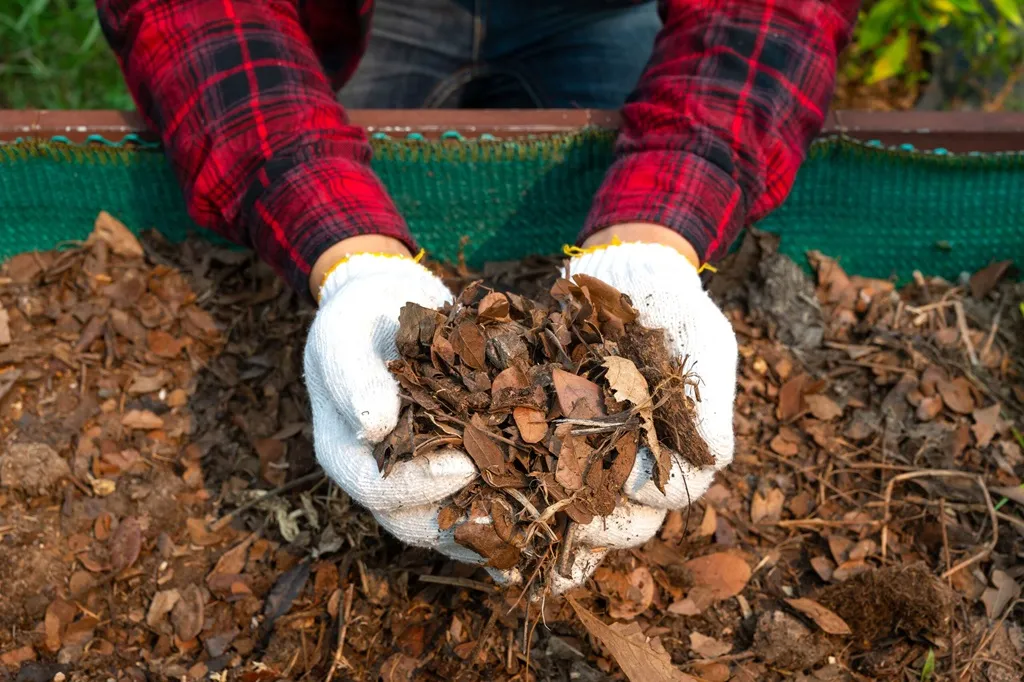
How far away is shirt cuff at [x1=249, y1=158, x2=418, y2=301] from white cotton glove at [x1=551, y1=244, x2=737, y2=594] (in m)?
0.48

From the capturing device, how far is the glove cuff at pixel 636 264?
59.9 inches

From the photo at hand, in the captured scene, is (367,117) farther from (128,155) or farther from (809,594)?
(809,594)

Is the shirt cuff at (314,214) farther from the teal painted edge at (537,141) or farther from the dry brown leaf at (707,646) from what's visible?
the dry brown leaf at (707,646)

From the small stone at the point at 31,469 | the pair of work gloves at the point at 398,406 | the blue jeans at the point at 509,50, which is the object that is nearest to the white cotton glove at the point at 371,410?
the pair of work gloves at the point at 398,406

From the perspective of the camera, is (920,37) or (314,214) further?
(920,37)

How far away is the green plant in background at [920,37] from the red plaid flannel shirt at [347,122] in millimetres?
1002

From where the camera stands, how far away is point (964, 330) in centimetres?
206

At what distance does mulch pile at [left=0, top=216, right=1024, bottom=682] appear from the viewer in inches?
61.3

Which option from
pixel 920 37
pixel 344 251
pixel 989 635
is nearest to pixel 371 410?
pixel 344 251

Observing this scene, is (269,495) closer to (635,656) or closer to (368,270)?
(368,270)

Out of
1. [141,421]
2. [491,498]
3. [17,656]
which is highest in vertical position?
[491,498]

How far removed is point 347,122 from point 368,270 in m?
0.41

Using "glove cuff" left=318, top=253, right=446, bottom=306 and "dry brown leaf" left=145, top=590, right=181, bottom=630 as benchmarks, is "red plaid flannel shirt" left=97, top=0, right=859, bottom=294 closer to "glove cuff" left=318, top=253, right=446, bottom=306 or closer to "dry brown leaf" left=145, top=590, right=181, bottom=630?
"glove cuff" left=318, top=253, right=446, bottom=306

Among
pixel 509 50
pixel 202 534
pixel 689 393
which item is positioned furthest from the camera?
pixel 509 50
